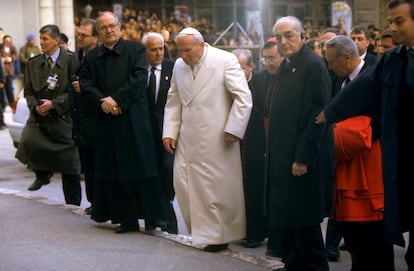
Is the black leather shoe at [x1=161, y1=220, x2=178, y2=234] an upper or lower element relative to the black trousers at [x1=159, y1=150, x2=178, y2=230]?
lower

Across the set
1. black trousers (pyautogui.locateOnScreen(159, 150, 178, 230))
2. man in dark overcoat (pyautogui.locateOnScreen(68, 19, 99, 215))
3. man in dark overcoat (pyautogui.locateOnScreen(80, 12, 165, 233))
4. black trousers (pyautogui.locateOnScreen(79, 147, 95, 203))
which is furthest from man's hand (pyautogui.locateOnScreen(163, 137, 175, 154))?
black trousers (pyautogui.locateOnScreen(79, 147, 95, 203))

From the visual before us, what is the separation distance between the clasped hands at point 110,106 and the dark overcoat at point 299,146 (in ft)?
7.05

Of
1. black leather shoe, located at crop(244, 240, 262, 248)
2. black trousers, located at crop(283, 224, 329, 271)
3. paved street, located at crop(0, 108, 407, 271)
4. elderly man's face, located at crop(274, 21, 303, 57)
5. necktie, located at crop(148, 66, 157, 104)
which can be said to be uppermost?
elderly man's face, located at crop(274, 21, 303, 57)

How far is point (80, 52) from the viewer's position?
970 cm

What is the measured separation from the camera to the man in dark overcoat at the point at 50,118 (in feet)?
32.0

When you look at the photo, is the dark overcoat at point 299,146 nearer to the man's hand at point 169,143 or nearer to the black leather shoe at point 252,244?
the man's hand at point 169,143

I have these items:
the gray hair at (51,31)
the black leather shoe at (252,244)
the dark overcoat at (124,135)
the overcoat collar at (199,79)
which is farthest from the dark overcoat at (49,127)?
the black leather shoe at (252,244)

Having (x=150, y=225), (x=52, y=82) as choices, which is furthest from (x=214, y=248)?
(x=52, y=82)

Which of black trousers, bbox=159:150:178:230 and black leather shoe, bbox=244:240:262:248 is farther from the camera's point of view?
black trousers, bbox=159:150:178:230

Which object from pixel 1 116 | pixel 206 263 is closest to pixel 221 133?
pixel 206 263

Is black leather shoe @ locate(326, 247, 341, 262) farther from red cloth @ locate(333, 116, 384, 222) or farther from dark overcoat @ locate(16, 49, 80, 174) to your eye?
dark overcoat @ locate(16, 49, 80, 174)

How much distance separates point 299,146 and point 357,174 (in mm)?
560

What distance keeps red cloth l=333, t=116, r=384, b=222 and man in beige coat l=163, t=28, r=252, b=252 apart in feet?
3.73

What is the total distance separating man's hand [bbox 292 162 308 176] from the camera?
20.5 ft
